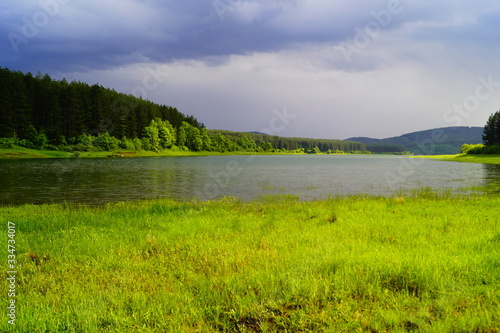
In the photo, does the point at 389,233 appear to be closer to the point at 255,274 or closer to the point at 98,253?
the point at 255,274

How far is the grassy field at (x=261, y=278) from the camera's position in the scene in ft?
19.2

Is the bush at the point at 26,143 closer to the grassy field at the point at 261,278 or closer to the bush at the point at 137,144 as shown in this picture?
the bush at the point at 137,144

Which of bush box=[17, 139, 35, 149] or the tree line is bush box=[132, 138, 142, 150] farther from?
the tree line

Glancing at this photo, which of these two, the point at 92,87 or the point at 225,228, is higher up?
the point at 92,87

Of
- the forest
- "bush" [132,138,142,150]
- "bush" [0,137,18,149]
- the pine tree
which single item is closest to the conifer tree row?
the forest

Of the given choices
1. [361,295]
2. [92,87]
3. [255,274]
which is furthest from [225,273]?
[92,87]

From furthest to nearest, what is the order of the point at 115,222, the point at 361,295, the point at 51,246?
the point at 115,222, the point at 51,246, the point at 361,295

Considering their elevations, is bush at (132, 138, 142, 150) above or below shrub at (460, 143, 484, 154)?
above

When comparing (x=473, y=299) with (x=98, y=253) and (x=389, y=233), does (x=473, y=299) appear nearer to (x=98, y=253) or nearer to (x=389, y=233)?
(x=389, y=233)

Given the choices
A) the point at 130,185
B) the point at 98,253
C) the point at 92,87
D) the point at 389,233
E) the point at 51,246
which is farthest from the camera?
the point at 92,87

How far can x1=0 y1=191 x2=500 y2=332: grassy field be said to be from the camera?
5.86 m

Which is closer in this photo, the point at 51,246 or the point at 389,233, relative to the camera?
the point at 51,246

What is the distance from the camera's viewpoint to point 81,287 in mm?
7770

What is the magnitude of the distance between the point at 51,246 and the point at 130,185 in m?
26.5
